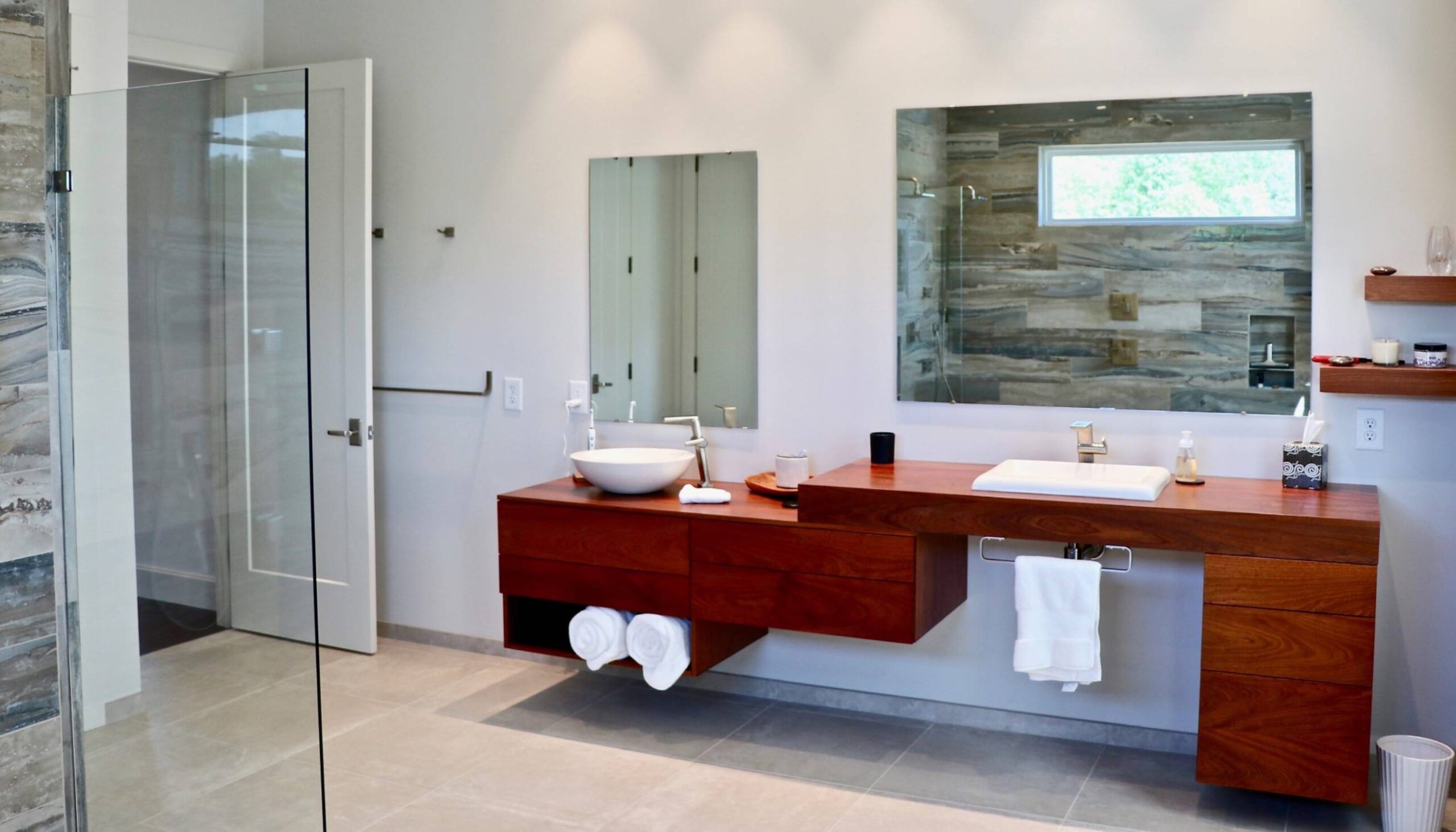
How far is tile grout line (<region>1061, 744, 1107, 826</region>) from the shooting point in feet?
10.2

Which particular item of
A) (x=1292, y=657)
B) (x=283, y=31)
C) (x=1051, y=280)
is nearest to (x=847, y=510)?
(x=1051, y=280)

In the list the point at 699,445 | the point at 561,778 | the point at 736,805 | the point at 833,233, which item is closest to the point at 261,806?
the point at 561,778

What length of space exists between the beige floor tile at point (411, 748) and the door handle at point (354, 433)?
103 centimetres

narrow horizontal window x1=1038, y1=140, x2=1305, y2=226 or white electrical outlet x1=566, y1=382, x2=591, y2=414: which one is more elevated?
narrow horizontal window x1=1038, y1=140, x2=1305, y2=226

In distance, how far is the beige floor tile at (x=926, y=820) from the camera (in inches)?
119

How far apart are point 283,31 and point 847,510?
295 cm

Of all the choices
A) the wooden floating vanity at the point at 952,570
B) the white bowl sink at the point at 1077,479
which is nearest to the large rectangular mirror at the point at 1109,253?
the white bowl sink at the point at 1077,479

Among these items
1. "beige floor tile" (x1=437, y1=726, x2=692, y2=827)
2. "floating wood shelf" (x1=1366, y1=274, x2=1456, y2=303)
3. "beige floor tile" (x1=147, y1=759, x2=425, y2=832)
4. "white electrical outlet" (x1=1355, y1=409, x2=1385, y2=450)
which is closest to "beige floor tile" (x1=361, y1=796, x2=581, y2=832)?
"beige floor tile" (x1=437, y1=726, x2=692, y2=827)

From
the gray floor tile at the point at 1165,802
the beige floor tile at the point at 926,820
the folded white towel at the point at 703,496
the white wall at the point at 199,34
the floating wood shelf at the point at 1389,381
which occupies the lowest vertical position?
the beige floor tile at the point at 926,820

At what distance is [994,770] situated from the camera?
3.41 m

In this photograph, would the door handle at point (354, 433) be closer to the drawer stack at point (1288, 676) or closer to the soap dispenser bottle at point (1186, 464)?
the soap dispenser bottle at point (1186, 464)

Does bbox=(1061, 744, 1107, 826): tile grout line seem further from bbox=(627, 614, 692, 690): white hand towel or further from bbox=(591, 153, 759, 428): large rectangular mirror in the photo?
bbox=(591, 153, 759, 428): large rectangular mirror

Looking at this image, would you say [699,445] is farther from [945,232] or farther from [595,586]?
[945,232]

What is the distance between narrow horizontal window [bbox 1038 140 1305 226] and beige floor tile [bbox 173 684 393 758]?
2.33 m
